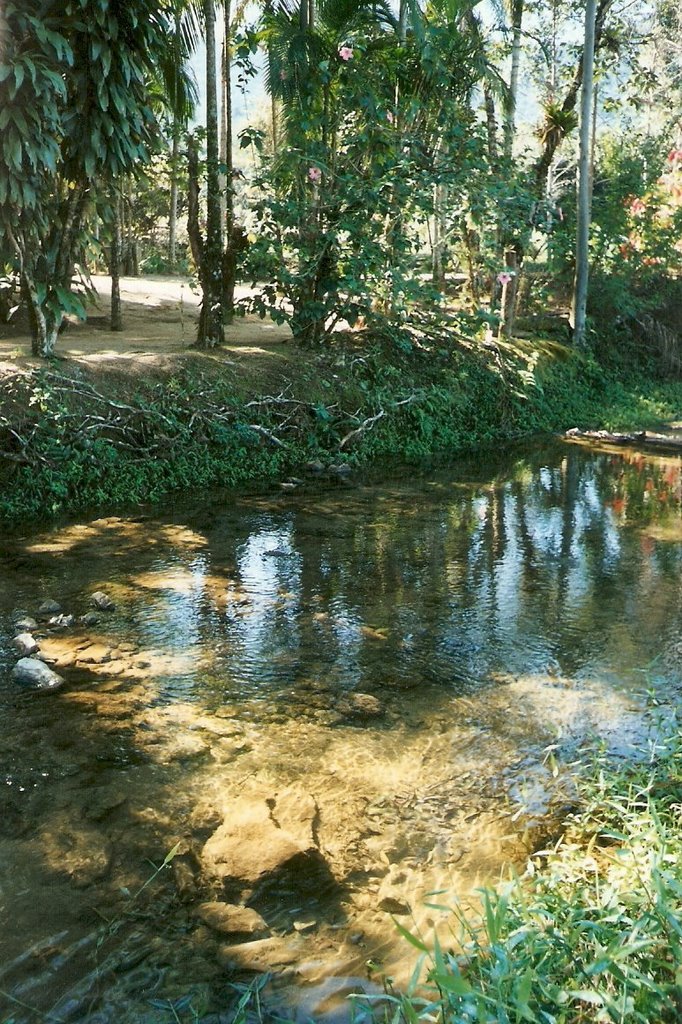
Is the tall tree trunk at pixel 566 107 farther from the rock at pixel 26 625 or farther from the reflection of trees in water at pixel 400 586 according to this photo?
the rock at pixel 26 625

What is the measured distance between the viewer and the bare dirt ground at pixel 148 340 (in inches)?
380

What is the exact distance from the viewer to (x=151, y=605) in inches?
240

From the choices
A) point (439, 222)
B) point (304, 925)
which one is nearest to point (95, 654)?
point (304, 925)

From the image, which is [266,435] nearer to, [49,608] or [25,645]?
[49,608]

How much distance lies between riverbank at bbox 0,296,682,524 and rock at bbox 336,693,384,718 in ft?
14.0

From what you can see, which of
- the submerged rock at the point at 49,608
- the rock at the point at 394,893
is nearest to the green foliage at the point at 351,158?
the submerged rock at the point at 49,608

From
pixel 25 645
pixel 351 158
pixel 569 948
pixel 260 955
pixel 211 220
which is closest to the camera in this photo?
pixel 569 948

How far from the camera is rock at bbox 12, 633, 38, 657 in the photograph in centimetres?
513

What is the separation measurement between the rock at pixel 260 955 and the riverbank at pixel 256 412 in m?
5.61

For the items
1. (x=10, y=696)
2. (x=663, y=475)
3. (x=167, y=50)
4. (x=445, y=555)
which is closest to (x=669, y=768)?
(x=10, y=696)

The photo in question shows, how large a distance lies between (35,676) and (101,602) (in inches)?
46.7

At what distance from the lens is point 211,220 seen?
10945 millimetres

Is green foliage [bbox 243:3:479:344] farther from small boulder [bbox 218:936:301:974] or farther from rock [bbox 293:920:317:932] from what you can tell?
small boulder [bbox 218:936:301:974]

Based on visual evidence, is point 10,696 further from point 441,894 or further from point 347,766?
point 441,894
